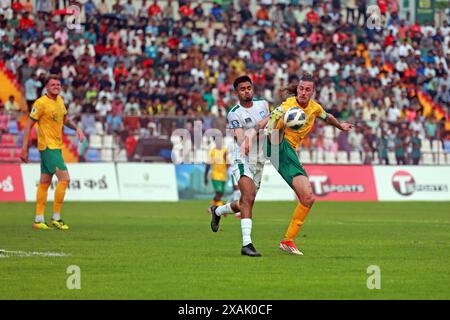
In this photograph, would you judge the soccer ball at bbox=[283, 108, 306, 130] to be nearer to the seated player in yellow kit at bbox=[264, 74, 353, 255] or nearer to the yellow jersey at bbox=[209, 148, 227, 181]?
the seated player in yellow kit at bbox=[264, 74, 353, 255]

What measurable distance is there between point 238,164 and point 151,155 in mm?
18469

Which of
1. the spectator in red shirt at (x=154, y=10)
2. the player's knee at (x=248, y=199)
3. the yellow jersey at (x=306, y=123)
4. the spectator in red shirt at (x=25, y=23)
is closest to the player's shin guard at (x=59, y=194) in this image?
the player's knee at (x=248, y=199)

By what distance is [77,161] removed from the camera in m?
32.6

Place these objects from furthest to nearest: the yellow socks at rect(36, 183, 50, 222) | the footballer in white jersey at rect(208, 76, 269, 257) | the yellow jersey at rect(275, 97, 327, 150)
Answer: the yellow socks at rect(36, 183, 50, 222), the yellow jersey at rect(275, 97, 327, 150), the footballer in white jersey at rect(208, 76, 269, 257)

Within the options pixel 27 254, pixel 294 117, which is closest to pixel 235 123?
pixel 294 117

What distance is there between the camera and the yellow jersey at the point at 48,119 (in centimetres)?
2014

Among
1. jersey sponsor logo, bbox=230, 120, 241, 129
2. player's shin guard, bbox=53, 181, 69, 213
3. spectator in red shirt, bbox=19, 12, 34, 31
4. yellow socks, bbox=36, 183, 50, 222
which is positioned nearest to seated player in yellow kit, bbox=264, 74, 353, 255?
jersey sponsor logo, bbox=230, 120, 241, 129

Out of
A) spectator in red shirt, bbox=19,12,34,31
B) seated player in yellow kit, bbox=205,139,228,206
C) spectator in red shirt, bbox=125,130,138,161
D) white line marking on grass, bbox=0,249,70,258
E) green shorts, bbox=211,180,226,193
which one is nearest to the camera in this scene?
white line marking on grass, bbox=0,249,70,258

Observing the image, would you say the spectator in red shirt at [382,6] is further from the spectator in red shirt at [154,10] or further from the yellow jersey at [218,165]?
the yellow jersey at [218,165]

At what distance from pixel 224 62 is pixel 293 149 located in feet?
86.5

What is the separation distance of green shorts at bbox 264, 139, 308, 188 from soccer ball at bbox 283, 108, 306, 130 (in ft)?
1.18

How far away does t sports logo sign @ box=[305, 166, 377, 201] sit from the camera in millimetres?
34688

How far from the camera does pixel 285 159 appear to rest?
49.7ft
